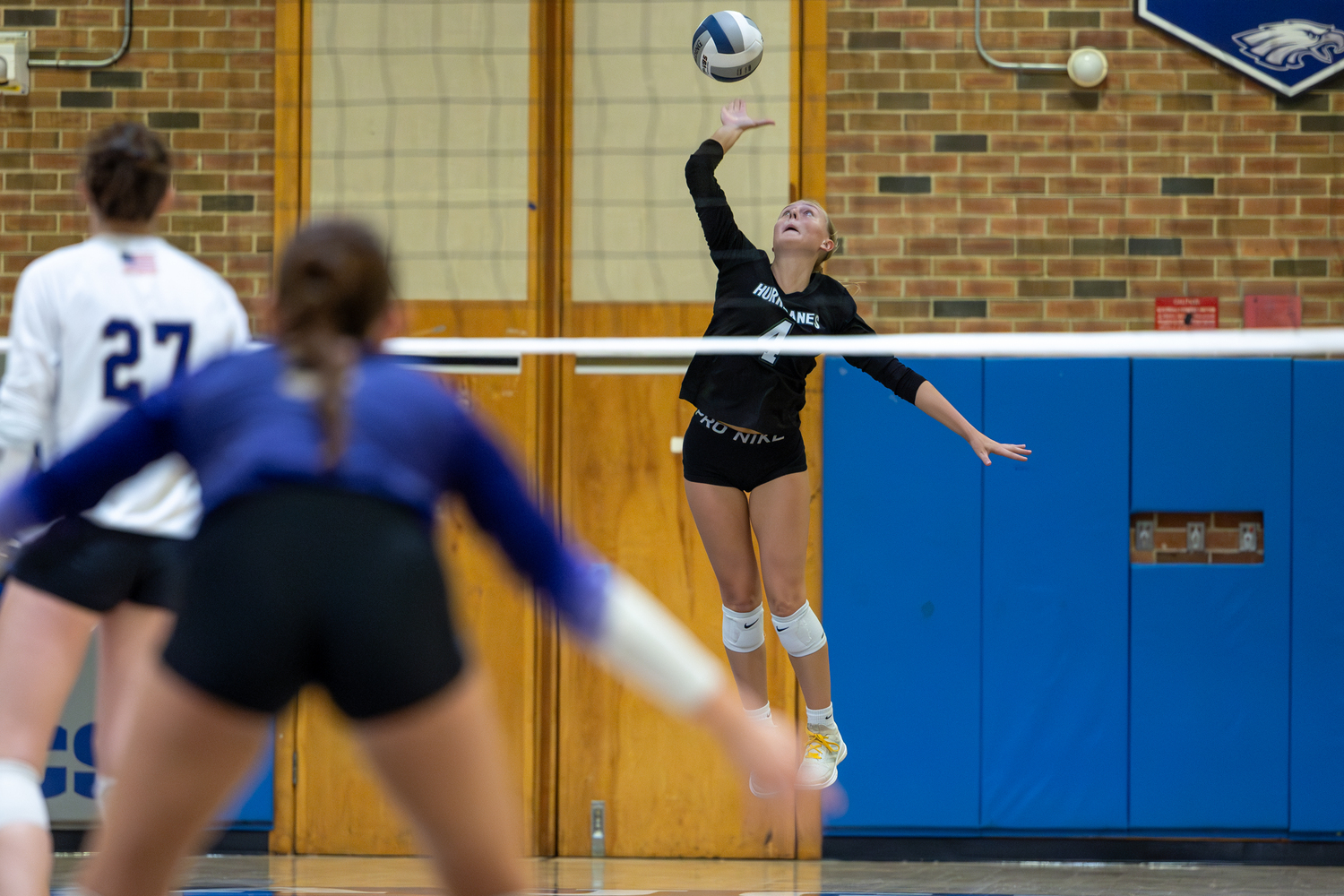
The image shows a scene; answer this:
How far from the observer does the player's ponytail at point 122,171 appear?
2.74 meters

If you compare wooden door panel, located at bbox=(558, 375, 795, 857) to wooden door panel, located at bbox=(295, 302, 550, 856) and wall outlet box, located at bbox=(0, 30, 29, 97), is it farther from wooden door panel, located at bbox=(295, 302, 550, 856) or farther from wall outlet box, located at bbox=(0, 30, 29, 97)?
wall outlet box, located at bbox=(0, 30, 29, 97)

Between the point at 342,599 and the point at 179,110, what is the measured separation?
523 cm

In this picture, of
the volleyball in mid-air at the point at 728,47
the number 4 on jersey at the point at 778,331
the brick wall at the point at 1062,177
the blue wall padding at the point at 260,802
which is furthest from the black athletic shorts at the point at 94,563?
the brick wall at the point at 1062,177

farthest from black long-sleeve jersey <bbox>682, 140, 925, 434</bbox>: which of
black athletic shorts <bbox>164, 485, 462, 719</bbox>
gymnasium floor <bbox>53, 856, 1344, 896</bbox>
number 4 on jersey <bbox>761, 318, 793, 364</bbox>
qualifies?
black athletic shorts <bbox>164, 485, 462, 719</bbox>

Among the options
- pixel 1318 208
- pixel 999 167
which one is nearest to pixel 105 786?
pixel 999 167

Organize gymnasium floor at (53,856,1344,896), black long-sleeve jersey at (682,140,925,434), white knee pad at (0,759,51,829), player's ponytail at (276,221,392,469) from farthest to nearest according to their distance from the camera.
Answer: gymnasium floor at (53,856,1344,896)
black long-sleeve jersey at (682,140,925,434)
white knee pad at (0,759,51,829)
player's ponytail at (276,221,392,469)

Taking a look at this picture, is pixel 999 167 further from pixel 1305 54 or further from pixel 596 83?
pixel 596 83

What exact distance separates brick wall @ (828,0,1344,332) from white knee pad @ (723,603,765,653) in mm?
1907

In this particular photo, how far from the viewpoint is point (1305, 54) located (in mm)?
6141

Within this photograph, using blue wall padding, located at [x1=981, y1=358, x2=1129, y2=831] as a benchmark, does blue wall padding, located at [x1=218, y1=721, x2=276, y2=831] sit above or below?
below

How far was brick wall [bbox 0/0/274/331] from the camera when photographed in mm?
6285

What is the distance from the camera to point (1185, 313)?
6.14 metres

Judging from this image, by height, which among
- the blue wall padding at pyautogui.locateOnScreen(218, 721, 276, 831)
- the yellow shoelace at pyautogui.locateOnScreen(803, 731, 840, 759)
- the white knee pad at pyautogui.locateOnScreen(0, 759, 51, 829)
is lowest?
the blue wall padding at pyautogui.locateOnScreen(218, 721, 276, 831)

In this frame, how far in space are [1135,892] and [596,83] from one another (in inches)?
156
